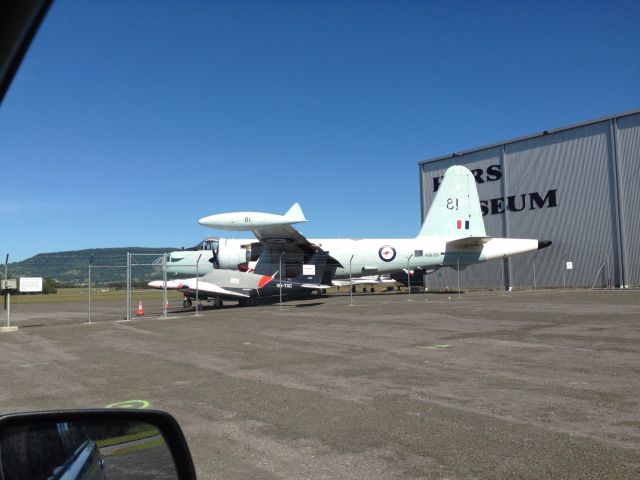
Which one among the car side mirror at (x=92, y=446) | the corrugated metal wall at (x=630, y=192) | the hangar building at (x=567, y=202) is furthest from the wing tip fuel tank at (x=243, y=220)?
the corrugated metal wall at (x=630, y=192)

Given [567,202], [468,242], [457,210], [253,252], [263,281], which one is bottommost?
[263,281]

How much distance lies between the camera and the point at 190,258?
28.3 meters

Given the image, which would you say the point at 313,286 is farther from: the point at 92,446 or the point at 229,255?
the point at 92,446

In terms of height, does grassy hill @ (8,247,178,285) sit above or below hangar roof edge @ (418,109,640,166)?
below

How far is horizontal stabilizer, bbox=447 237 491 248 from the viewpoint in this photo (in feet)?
95.8

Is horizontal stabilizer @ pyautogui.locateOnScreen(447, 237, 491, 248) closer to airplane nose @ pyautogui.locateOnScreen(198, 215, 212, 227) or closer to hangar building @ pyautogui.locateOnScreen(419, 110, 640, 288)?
hangar building @ pyautogui.locateOnScreen(419, 110, 640, 288)

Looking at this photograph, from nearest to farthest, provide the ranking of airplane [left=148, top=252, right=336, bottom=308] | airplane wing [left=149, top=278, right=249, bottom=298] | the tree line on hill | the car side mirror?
1. the car side mirror
2. the tree line on hill
3. airplane wing [left=149, top=278, right=249, bottom=298]
4. airplane [left=148, top=252, right=336, bottom=308]

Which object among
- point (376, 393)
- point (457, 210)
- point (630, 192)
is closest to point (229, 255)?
point (457, 210)

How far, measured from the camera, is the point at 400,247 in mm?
29656

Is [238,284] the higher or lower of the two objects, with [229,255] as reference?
lower

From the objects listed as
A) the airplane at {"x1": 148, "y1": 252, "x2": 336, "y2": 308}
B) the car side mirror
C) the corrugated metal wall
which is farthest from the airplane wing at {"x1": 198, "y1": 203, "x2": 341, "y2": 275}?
the car side mirror

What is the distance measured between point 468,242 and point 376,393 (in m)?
24.4

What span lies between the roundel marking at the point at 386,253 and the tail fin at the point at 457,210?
14.4 feet

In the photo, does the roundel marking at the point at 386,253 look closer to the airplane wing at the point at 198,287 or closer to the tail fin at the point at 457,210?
the tail fin at the point at 457,210
